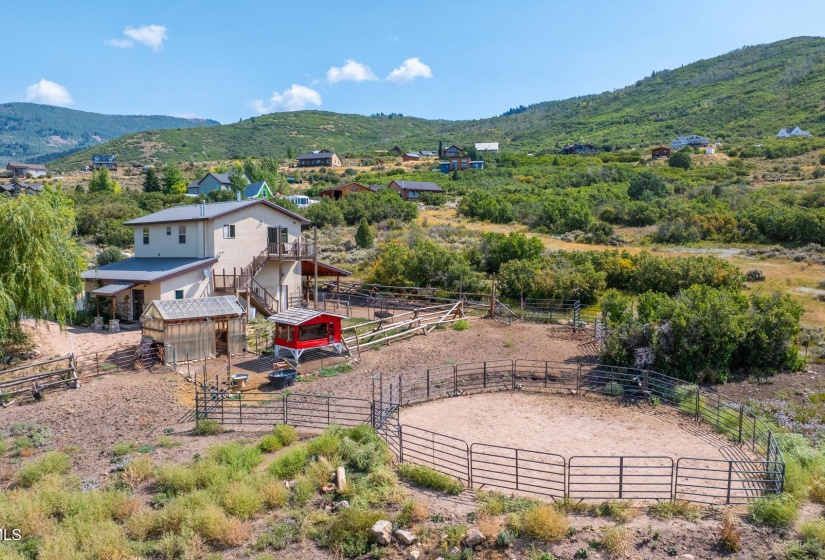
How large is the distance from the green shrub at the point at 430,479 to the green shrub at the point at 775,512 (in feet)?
18.1

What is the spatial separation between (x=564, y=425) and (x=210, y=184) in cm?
7739

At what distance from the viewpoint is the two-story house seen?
2745 cm

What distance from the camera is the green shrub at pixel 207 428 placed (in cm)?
1530

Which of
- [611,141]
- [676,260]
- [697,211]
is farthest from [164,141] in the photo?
[676,260]

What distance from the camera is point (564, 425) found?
1659cm

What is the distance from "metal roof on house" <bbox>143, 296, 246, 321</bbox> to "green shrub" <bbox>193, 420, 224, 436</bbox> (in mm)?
7229

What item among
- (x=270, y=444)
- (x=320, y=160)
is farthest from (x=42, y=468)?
(x=320, y=160)

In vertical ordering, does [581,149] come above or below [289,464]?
above

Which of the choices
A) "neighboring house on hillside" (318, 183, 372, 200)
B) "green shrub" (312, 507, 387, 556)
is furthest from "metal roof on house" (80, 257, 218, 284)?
"neighboring house on hillside" (318, 183, 372, 200)

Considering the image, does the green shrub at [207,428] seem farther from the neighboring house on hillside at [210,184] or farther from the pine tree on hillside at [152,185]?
the pine tree on hillside at [152,185]

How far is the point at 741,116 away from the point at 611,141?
92.2 ft

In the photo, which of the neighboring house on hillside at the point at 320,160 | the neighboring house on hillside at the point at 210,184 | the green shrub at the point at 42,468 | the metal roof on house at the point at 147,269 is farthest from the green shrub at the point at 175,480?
the neighboring house on hillside at the point at 320,160

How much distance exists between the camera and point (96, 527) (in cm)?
1027

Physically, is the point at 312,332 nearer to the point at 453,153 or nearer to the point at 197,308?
the point at 197,308
